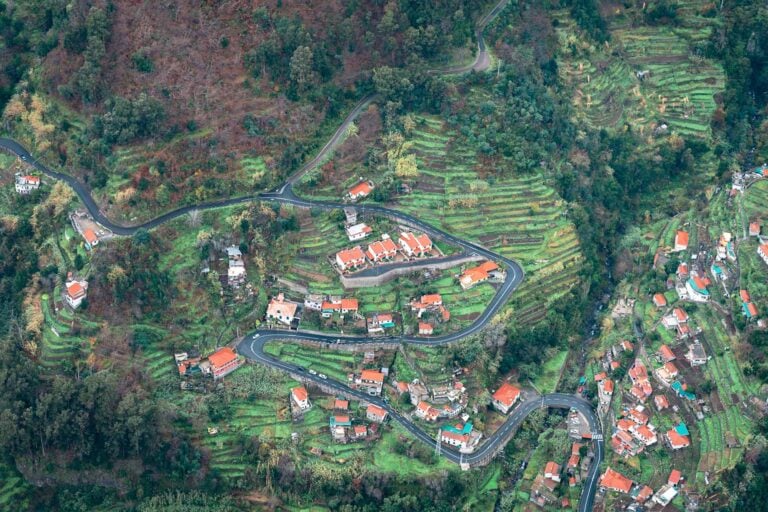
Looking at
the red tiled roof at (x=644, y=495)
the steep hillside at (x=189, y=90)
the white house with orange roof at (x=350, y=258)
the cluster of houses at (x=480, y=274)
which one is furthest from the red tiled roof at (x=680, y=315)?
the steep hillside at (x=189, y=90)

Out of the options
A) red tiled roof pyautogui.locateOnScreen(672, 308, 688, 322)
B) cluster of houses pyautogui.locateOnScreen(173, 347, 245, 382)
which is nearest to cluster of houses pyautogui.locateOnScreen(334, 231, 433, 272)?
cluster of houses pyautogui.locateOnScreen(173, 347, 245, 382)

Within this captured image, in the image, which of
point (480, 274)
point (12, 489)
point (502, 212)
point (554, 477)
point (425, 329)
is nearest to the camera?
point (12, 489)

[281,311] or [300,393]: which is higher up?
[281,311]

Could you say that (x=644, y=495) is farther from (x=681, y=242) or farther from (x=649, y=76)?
(x=649, y=76)

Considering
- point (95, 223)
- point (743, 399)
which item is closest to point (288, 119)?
point (95, 223)

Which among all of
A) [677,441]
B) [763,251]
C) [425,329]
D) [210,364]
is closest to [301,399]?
[210,364]

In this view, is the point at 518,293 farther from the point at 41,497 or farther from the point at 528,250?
the point at 41,497

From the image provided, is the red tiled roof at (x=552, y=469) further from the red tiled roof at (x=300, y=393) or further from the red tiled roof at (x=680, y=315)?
the red tiled roof at (x=300, y=393)
